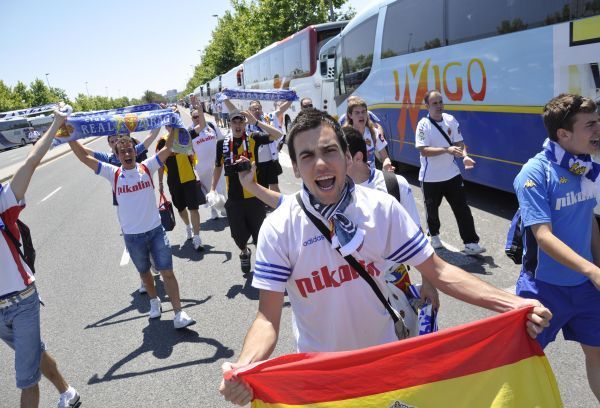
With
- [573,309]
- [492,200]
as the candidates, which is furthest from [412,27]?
[573,309]

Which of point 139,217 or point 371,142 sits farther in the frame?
point 371,142

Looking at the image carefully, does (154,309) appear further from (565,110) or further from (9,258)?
→ (565,110)

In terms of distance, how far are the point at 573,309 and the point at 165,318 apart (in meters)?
4.18

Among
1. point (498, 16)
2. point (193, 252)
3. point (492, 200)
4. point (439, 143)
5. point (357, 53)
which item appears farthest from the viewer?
point (357, 53)

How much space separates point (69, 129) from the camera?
4.37 metres

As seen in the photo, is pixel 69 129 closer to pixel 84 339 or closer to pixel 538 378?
pixel 84 339

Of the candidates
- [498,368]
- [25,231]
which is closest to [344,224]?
[498,368]

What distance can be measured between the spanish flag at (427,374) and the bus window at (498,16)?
5776mm

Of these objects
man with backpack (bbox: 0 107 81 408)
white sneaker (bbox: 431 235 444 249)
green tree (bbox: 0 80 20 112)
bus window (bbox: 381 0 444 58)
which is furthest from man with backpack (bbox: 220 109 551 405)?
green tree (bbox: 0 80 20 112)

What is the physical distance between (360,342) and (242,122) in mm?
4512

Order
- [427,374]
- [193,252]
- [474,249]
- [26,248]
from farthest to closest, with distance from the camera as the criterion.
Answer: [193,252] < [474,249] < [26,248] < [427,374]

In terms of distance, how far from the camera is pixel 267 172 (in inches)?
310

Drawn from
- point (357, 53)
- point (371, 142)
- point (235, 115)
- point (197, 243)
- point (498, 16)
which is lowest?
point (197, 243)

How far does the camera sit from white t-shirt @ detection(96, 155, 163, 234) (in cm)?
507
